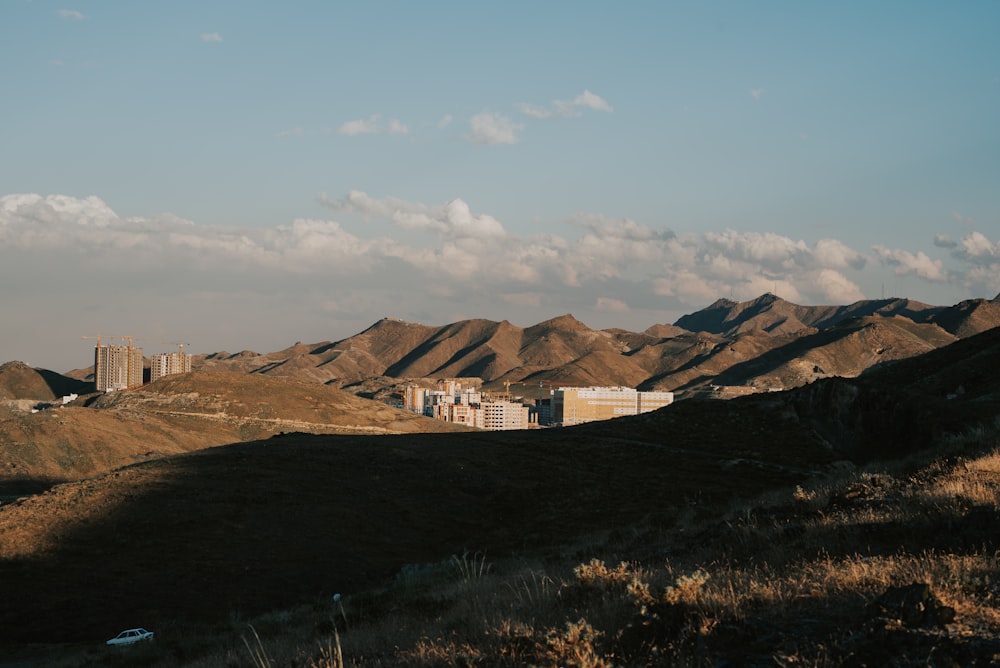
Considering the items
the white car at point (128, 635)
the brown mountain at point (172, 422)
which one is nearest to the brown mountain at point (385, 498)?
the white car at point (128, 635)

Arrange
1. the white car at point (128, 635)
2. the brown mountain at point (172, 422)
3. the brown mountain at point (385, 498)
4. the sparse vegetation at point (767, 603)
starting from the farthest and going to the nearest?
the brown mountain at point (172, 422) → the brown mountain at point (385, 498) → the white car at point (128, 635) → the sparse vegetation at point (767, 603)

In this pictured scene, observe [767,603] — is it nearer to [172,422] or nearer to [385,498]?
[385,498]

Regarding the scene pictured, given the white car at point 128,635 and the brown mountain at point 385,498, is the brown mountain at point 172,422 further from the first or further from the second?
the white car at point 128,635

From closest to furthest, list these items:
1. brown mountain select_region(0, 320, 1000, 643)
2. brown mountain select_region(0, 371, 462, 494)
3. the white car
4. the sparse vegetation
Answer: the sparse vegetation → the white car → brown mountain select_region(0, 320, 1000, 643) → brown mountain select_region(0, 371, 462, 494)

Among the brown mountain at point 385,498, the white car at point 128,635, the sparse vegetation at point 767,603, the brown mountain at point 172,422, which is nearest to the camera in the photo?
the sparse vegetation at point 767,603

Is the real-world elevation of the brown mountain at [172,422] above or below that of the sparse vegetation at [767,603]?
below

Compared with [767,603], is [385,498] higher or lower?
lower

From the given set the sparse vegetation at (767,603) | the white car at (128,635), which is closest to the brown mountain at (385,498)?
the white car at (128,635)

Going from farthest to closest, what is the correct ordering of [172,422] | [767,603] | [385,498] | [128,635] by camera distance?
[172,422], [385,498], [128,635], [767,603]

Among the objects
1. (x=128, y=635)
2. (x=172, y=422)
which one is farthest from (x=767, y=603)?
(x=172, y=422)

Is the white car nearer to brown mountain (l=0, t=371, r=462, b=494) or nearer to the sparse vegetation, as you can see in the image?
the sparse vegetation

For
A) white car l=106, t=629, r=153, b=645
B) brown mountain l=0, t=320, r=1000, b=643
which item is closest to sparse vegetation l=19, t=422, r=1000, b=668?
brown mountain l=0, t=320, r=1000, b=643

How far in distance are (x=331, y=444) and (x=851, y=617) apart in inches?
2250

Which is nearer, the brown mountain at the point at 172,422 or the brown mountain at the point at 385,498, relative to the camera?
the brown mountain at the point at 385,498
